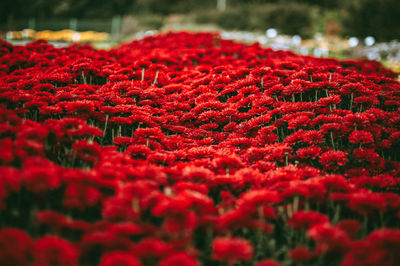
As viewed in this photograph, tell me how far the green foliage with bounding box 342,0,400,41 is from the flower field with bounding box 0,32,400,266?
15455 millimetres

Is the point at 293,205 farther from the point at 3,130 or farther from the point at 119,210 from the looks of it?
the point at 3,130

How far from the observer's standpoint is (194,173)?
7.11ft

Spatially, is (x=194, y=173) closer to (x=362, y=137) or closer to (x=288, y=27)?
(x=362, y=137)

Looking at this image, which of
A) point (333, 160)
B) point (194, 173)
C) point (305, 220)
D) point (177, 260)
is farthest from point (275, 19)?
point (177, 260)

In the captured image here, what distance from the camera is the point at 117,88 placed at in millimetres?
3768

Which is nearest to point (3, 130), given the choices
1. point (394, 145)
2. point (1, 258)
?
point (1, 258)

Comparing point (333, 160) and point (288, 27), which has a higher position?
point (288, 27)

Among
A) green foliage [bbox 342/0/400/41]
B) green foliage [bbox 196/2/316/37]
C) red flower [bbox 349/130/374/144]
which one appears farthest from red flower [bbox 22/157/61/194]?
green foliage [bbox 342/0/400/41]

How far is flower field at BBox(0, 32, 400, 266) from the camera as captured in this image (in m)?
1.53

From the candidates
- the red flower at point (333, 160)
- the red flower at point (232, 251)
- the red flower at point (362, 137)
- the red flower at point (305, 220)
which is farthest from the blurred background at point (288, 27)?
the red flower at point (232, 251)

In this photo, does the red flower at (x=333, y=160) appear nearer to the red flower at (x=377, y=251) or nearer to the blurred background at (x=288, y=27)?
the red flower at (x=377, y=251)

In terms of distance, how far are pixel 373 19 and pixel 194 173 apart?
18728 mm

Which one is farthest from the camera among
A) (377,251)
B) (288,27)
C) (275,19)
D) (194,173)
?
(275,19)

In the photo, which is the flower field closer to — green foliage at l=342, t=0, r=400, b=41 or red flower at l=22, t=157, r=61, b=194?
red flower at l=22, t=157, r=61, b=194
